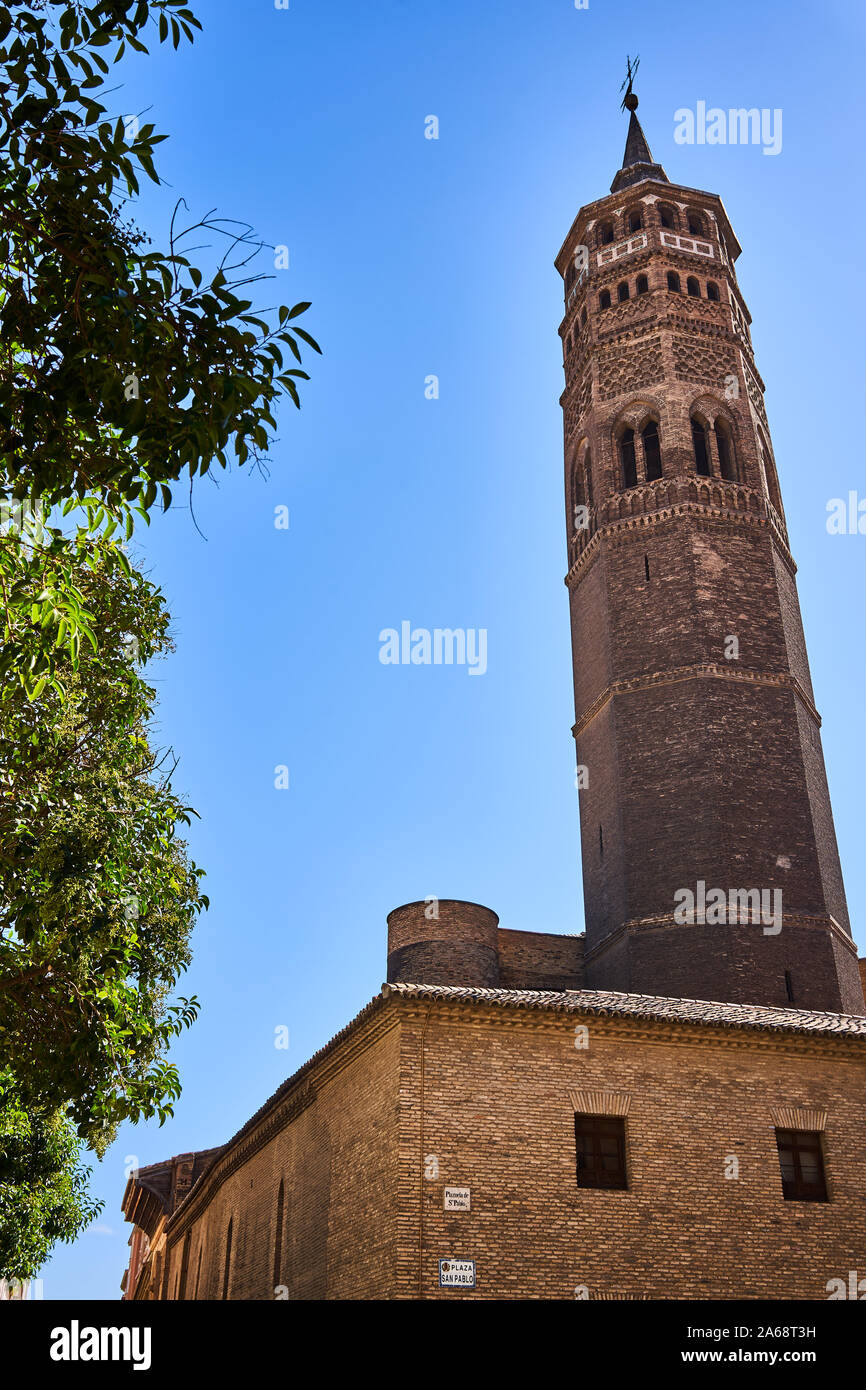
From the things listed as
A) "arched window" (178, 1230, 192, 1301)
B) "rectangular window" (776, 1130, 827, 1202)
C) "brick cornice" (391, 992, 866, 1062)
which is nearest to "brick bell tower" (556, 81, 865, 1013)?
"brick cornice" (391, 992, 866, 1062)

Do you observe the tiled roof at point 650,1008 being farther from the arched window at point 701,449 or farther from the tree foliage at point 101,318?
the arched window at point 701,449

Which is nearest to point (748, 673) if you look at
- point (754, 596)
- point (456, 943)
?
point (754, 596)

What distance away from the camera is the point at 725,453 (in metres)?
26.2

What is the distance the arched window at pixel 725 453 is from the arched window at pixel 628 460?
6.37ft

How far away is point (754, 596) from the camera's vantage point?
23.8 metres

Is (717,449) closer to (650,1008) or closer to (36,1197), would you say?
(650,1008)

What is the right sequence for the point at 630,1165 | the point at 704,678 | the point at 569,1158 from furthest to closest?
1. the point at 704,678
2. the point at 630,1165
3. the point at 569,1158

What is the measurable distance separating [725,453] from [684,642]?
5794 mm

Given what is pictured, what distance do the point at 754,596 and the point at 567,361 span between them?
32.1ft

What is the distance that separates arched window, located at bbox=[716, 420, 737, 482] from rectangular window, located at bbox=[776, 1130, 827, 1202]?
15.1 metres

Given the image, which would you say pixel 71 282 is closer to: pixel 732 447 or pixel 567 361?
pixel 732 447

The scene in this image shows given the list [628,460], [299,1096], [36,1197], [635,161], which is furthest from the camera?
[635,161]

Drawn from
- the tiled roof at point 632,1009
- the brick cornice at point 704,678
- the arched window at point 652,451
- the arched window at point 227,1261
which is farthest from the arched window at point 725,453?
the arched window at point 227,1261

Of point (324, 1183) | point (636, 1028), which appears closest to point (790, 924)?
point (636, 1028)
